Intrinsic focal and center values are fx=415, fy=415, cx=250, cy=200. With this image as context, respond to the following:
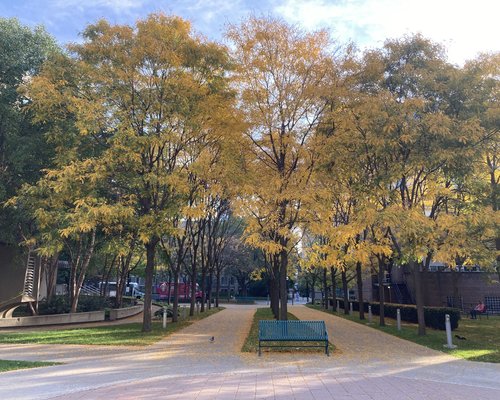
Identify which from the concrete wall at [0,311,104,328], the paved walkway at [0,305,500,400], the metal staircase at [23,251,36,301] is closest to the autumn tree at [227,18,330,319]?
the paved walkway at [0,305,500,400]

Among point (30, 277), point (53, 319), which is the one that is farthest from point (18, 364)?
point (30, 277)

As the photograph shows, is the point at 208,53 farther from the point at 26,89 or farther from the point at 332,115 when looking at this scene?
the point at 26,89

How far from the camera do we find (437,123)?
45.1 ft

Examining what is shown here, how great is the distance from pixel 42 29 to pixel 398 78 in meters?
17.0

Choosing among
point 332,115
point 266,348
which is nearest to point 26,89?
point 332,115

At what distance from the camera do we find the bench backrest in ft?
38.7

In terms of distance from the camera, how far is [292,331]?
12039 millimetres

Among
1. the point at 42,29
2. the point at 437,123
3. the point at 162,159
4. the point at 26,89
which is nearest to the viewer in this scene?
the point at 437,123

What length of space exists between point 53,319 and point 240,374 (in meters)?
17.3

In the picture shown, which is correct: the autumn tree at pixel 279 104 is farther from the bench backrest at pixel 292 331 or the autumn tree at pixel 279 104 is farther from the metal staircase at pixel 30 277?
the metal staircase at pixel 30 277

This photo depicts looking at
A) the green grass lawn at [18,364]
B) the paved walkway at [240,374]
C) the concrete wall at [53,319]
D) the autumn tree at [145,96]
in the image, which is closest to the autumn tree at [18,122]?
the autumn tree at [145,96]

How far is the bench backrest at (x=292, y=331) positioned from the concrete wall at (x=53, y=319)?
14638 millimetres

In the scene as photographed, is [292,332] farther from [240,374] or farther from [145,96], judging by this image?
[145,96]

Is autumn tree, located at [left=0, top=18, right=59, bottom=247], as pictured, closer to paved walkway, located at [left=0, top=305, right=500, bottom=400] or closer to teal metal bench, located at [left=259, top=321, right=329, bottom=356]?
paved walkway, located at [left=0, top=305, right=500, bottom=400]
